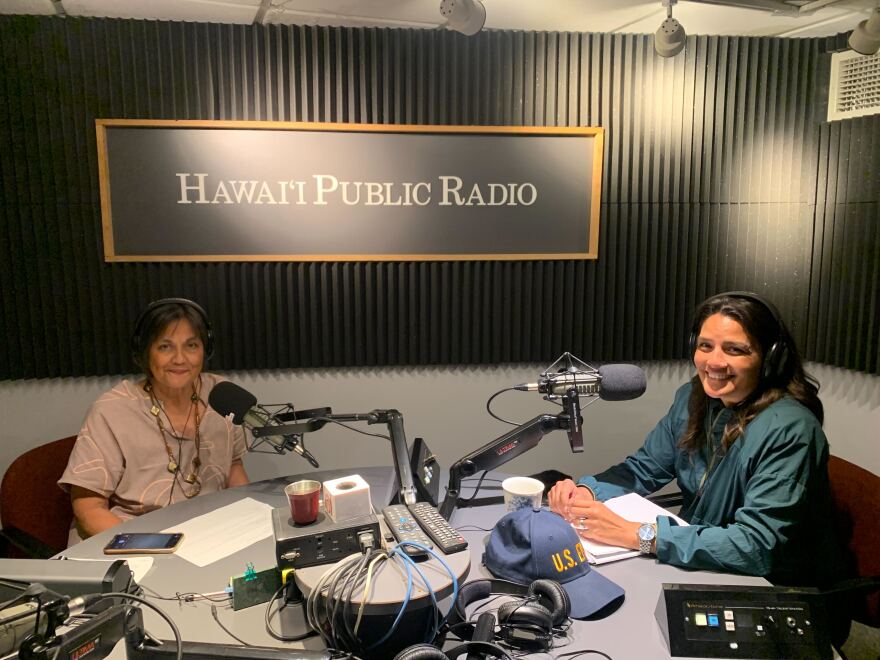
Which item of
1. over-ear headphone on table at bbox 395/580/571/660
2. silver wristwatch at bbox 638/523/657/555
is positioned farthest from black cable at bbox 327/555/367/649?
silver wristwatch at bbox 638/523/657/555

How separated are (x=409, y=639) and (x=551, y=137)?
262cm

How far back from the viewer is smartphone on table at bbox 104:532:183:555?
5.86ft

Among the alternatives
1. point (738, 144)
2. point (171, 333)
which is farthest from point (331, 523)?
point (738, 144)

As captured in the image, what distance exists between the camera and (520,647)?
1392 mm

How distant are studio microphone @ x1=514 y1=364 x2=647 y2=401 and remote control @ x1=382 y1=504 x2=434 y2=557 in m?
0.52

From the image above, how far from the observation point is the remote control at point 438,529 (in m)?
1.38

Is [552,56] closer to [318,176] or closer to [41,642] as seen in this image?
[318,176]

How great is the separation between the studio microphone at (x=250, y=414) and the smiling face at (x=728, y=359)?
4.30 ft

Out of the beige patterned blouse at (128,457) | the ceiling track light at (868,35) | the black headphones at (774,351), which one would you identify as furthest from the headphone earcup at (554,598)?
the ceiling track light at (868,35)

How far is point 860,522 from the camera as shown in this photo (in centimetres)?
205

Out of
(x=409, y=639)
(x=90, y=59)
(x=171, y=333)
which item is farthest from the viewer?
(x=90, y=59)

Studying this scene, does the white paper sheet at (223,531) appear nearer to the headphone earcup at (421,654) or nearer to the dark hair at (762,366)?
the headphone earcup at (421,654)

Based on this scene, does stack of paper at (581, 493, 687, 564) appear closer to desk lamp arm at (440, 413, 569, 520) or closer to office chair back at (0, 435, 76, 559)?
desk lamp arm at (440, 413, 569, 520)

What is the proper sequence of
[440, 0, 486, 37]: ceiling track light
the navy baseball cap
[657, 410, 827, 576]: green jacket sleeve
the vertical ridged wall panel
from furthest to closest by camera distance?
the vertical ridged wall panel → [440, 0, 486, 37]: ceiling track light → [657, 410, 827, 576]: green jacket sleeve → the navy baseball cap
